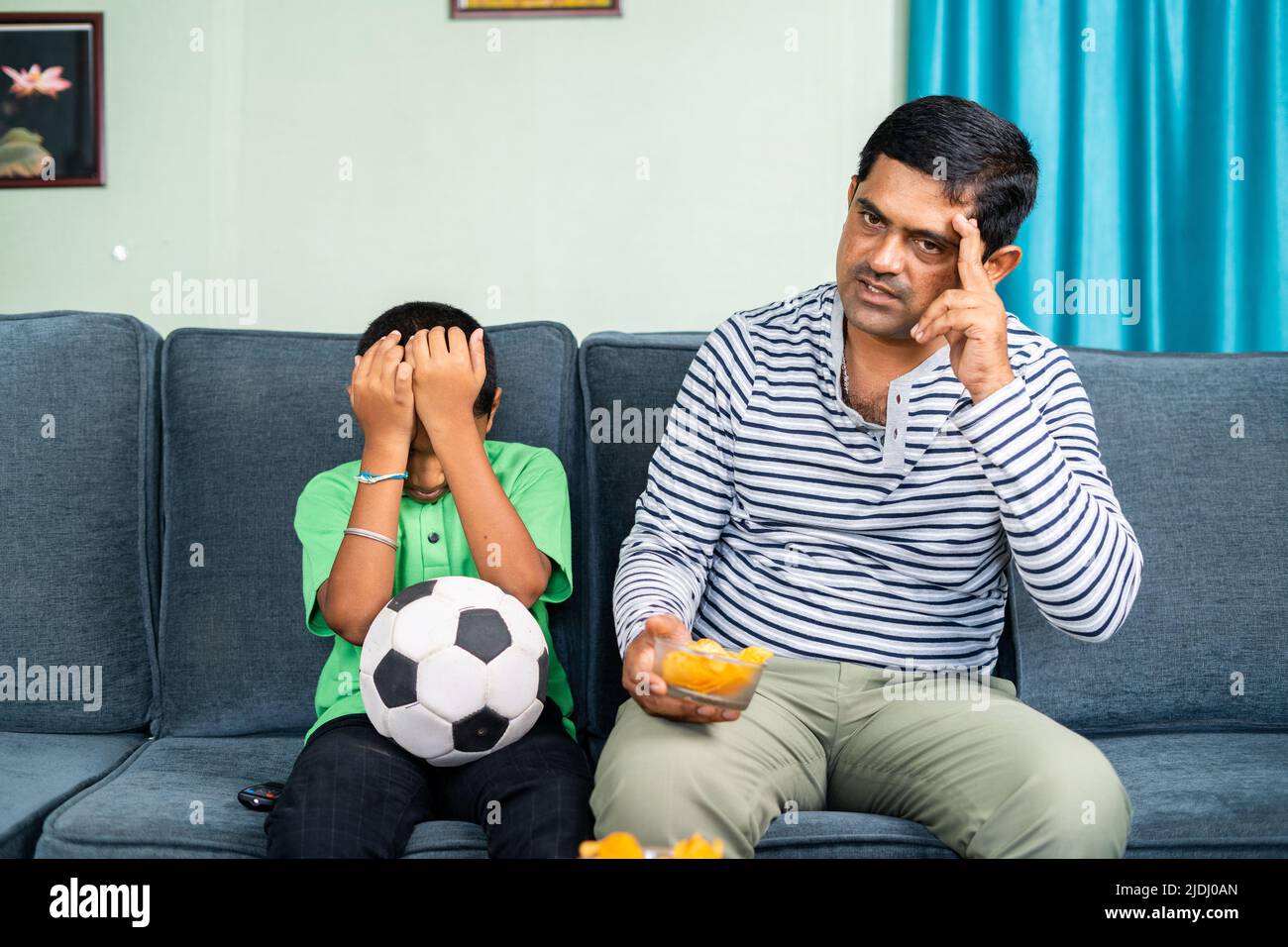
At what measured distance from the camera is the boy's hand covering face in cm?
149

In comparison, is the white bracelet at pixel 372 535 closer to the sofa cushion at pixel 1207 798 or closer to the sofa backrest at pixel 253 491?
the sofa backrest at pixel 253 491

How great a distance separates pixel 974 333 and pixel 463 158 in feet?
5.13

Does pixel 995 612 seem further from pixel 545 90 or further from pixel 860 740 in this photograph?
pixel 545 90

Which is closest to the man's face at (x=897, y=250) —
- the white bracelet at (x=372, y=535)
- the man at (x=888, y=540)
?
the man at (x=888, y=540)

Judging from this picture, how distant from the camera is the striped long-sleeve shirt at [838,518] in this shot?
1466mm

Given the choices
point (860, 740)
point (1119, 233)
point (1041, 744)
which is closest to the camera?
point (1041, 744)

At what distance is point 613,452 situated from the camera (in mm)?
1768

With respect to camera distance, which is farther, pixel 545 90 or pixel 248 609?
pixel 545 90

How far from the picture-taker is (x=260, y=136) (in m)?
2.56

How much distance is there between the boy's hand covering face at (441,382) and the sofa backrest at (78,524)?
543 mm
